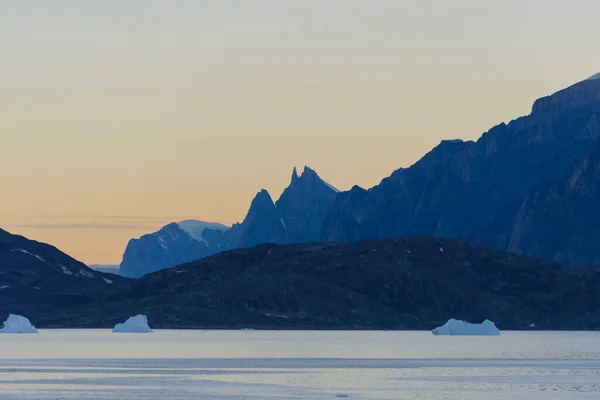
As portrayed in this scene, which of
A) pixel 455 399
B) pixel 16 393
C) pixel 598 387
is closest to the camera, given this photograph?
pixel 455 399

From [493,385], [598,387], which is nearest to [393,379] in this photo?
[493,385]

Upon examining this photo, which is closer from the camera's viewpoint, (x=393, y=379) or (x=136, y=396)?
(x=136, y=396)

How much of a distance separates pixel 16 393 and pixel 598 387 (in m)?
70.6

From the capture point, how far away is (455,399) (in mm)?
144250

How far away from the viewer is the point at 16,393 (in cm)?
15400

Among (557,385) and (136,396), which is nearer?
(136,396)

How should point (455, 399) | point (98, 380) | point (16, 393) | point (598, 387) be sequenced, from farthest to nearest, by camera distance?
point (98, 380)
point (598, 387)
point (16, 393)
point (455, 399)

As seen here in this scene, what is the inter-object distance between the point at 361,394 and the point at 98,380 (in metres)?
47.0

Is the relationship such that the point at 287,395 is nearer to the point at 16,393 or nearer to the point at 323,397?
the point at 323,397

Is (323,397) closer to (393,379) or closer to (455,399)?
(455,399)

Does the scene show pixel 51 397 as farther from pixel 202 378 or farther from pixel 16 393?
pixel 202 378

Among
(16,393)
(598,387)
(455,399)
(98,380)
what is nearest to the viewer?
(455,399)

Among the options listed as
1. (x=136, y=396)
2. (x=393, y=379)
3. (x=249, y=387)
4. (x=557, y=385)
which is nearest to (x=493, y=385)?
(x=557, y=385)

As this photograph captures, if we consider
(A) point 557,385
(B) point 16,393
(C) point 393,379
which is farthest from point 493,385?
(B) point 16,393
